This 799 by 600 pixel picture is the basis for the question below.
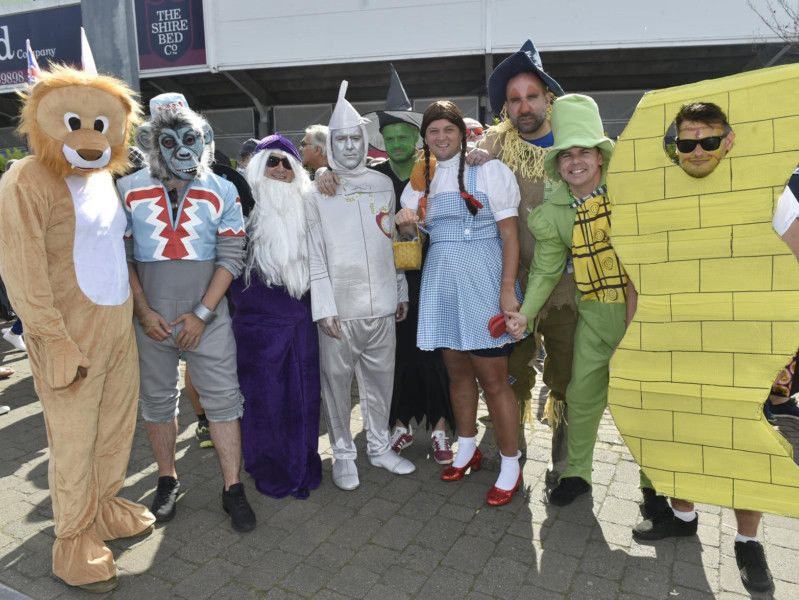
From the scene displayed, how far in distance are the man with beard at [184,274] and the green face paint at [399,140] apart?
1.06 metres

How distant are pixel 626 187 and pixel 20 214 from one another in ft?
7.55

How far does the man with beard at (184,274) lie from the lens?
8.99 ft

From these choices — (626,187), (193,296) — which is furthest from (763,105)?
(193,296)

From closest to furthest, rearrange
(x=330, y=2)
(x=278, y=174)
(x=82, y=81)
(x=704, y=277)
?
(x=704, y=277), (x=82, y=81), (x=278, y=174), (x=330, y=2)

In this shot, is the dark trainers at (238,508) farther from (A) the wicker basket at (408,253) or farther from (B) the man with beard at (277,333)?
(A) the wicker basket at (408,253)

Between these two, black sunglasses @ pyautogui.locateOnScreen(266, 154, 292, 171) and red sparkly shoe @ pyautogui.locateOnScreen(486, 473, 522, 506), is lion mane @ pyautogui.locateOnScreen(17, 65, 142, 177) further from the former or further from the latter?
red sparkly shoe @ pyautogui.locateOnScreen(486, 473, 522, 506)

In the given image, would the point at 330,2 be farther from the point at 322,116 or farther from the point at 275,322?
the point at 275,322

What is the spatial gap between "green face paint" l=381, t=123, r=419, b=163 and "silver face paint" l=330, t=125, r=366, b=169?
0.39m

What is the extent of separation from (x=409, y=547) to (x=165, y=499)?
128 centimetres

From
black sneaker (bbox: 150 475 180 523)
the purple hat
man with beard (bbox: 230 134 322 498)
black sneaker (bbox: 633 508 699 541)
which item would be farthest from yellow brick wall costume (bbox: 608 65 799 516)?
black sneaker (bbox: 150 475 180 523)

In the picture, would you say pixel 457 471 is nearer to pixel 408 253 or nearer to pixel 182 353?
pixel 408 253

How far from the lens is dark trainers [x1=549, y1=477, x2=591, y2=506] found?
2988mm

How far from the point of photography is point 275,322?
3.12m

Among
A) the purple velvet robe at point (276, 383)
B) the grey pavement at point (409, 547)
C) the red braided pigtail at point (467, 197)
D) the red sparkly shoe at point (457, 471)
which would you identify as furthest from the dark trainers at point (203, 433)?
the red braided pigtail at point (467, 197)
